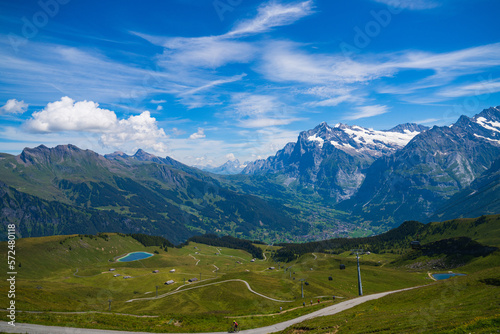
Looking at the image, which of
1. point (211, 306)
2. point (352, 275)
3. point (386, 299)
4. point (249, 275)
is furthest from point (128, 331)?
point (352, 275)

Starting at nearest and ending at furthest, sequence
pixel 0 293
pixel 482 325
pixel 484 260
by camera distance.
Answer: pixel 482 325, pixel 0 293, pixel 484 260

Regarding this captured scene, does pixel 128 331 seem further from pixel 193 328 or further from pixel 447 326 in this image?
pixel 447 326

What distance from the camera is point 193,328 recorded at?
62188mm

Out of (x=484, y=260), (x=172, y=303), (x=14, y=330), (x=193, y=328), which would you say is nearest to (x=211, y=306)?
(x=172, y=303)

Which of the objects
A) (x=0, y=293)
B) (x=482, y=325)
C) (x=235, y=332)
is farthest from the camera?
(x=0, y=293)

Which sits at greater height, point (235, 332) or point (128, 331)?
point (128, 331)

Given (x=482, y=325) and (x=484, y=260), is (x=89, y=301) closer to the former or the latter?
(x=482, y=325)

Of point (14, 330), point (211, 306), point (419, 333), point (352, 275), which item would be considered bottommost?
point (352, 275)

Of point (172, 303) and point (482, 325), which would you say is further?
point (172, 303)

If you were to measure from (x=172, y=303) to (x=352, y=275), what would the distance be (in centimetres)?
12968

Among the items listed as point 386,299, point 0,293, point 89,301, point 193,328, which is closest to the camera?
point 193,328

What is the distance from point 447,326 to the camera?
31.2 metres

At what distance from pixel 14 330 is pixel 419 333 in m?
62.7

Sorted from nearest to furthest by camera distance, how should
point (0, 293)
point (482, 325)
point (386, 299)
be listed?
point (482, 325), point (386, 299), point (0, 293)
